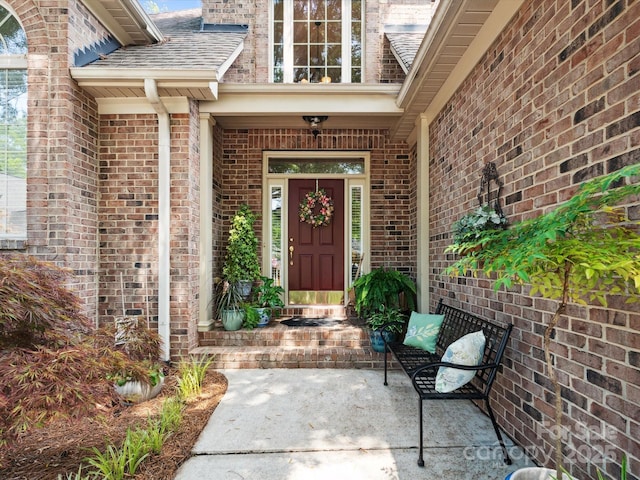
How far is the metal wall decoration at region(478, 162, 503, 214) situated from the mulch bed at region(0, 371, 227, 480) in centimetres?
262

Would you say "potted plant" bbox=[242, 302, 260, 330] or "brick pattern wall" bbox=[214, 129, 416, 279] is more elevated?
"brick pattern wall" bbox=[214, 129, 416, 279]

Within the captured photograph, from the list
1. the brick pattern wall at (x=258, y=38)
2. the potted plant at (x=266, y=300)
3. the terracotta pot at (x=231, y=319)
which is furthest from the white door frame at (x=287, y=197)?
the brick pattern wall at (x=258, y=38)

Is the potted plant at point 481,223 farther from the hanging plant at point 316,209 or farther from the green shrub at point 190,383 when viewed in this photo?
the hanging plant at point 316,209

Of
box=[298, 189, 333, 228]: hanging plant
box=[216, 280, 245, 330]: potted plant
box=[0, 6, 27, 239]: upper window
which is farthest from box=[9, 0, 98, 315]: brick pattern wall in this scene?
box=[298, 189, 333, 228]: hanging plant

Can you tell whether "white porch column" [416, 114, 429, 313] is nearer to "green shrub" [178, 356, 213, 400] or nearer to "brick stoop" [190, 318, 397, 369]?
"brick stoop" [190, 318, 397, 369]

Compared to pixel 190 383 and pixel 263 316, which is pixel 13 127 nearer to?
pixel 190 383

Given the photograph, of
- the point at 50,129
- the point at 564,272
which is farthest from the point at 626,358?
the point at 50,129

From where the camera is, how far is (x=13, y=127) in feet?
10.5

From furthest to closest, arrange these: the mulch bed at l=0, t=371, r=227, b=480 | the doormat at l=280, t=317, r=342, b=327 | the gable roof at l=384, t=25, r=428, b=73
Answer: the gable roof at l=384, t=25, r=428, b=73, the doormat at l=280, t=317, r=342, b=327, the mulch bed at l=0, t=371, r=227, b=480

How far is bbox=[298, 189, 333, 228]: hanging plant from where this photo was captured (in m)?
4.90

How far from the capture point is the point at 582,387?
1.57 meters

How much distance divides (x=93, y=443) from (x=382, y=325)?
256 cm

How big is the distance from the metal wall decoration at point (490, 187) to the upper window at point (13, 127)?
13.3 feet

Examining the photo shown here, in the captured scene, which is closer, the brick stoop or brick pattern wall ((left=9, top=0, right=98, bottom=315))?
brick pattern wall ((left=9, top=0, right=98, bottom=315))
